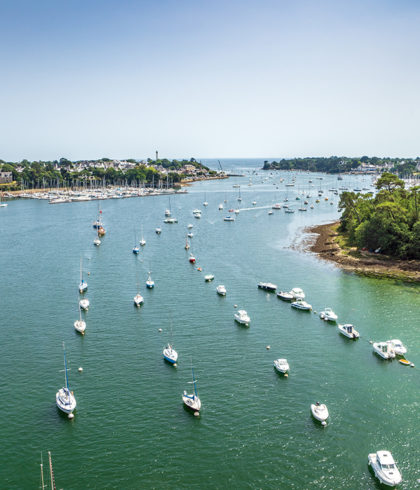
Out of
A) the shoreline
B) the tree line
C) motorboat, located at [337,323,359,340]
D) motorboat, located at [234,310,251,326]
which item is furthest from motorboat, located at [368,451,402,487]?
the tree line

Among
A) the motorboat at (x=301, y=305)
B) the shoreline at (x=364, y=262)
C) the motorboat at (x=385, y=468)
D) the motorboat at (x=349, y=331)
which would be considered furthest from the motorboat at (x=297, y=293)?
the motorboat at (x=385, y=468)

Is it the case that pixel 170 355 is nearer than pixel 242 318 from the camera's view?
Yes

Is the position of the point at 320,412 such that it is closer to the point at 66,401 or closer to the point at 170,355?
the point at 170,355

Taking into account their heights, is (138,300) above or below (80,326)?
above

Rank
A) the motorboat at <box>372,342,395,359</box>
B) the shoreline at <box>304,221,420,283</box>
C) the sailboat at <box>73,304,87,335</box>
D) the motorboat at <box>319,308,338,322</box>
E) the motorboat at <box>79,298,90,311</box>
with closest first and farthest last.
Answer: the motorboat at <box>372,342,395,359</box>, the sailboat at <box>73,304,87,335</box>, the motorboat at <box>319,308,338,322</box>, the motorboat at <box>79,298,90,311</box>, the shoreline at <box>304,221,420,283</box>

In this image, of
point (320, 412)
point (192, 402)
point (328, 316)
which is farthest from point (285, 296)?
point (192, 402)

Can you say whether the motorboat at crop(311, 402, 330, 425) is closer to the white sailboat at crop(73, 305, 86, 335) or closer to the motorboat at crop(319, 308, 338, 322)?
the motorboat at crop(319, 308, 338, 322)
